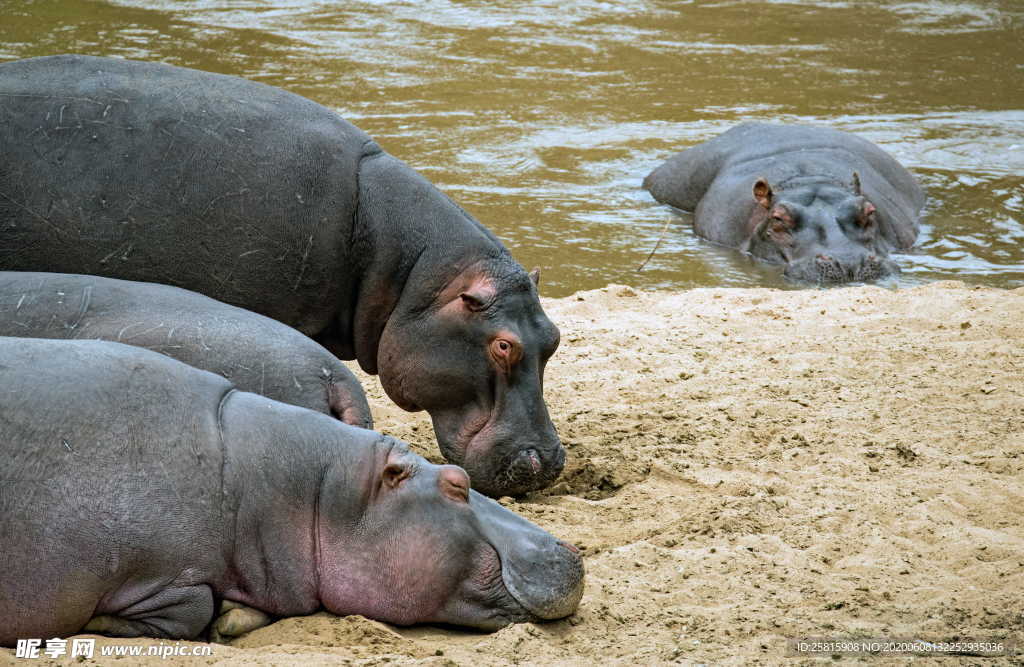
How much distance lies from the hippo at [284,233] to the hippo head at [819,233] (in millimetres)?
4172

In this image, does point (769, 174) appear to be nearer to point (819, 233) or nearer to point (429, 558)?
point (819, 233)

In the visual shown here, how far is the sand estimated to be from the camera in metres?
3.45

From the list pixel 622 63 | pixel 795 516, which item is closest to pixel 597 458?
pixel 795 516

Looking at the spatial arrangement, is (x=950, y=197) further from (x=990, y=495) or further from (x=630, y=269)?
(x=990, y=495)

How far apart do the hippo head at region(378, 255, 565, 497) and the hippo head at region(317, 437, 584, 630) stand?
1.14m

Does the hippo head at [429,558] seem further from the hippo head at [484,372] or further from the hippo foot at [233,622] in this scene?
the hippo head at [484,372]

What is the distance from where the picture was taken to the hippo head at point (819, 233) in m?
8.75

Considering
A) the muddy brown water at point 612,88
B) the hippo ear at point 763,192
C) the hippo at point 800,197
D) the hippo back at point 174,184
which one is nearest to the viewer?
the hippo back at point 174,184

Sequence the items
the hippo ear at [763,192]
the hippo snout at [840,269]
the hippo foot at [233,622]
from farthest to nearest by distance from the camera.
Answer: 1. the hippo ear at [763,192]
2. the hippo snout at [840,269]
3. the hippo foot at [233,622]

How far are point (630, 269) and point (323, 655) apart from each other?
5.81 m

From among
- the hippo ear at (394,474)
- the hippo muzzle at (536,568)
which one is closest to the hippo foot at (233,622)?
the hippo ear at (394,474)

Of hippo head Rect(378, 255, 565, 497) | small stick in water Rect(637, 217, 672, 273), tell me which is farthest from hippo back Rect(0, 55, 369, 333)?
small stick in water Rect(637, 217, 672, 273)

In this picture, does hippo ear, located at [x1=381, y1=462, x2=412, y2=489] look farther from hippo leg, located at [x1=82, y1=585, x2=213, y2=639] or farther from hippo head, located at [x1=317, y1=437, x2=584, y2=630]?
hippo leg, located at [x1=82, y1=585, x2=213, y2=639]

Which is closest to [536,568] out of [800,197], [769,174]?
[800,197]
